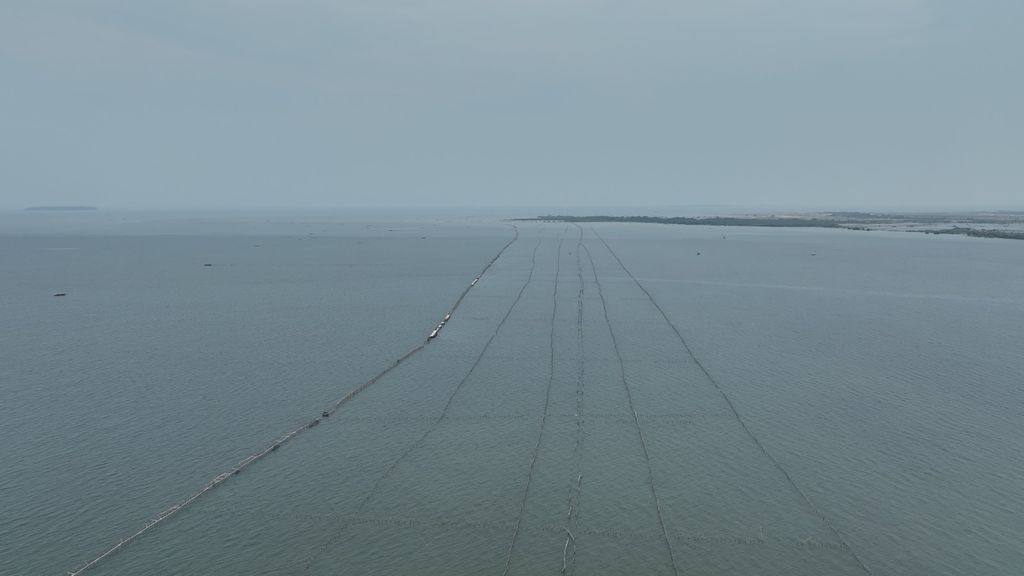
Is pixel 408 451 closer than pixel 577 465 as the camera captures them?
No

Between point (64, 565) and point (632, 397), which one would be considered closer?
point (64, 565)

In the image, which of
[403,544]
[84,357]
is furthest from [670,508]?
[84,357]

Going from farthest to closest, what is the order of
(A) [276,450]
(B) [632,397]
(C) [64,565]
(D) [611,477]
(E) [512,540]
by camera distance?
(B) [632,397] < (A) [276,450] < (D) [611,477] < (E) [512,540] < (C) [64,565]

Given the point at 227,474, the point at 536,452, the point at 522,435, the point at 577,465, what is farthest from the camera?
the point at 522,435

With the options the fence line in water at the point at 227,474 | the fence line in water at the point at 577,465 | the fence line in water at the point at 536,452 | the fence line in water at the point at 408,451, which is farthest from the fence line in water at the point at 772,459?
the fence line in water at the point at 227,474

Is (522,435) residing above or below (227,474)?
above

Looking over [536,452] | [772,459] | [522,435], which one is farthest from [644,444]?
[522,435]

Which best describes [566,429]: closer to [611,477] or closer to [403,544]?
[611,477]

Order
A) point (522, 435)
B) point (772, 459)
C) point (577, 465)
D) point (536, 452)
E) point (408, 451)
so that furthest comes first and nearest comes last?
point (522, 435)
point (408, 451)
point (536, 452)
point (772, 459)
point (577, 465)

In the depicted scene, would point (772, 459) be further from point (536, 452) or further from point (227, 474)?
point (227, 474)
